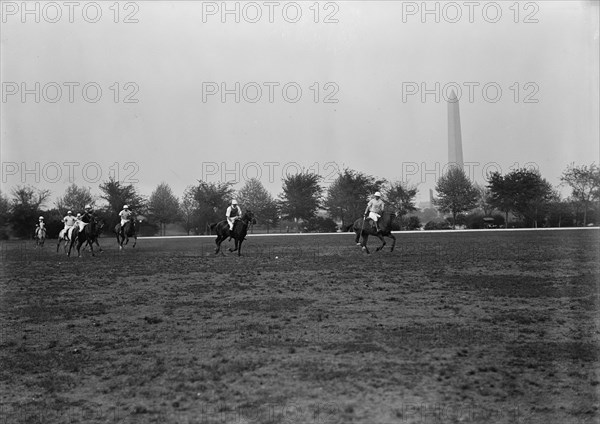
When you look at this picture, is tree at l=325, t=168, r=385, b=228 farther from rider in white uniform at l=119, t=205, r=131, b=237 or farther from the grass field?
the grass field

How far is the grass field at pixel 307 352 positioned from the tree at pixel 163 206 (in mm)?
39240

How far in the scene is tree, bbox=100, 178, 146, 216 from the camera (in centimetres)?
4616

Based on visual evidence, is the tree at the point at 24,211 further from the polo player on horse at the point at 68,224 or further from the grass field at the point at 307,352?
the grass field at the point at 307,352

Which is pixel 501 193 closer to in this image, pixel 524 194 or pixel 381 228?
pixel 524 194

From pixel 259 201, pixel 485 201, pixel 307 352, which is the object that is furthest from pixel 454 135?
pixel 307 352

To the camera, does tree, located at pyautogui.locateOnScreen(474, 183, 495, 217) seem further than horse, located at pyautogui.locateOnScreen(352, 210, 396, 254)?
Yes

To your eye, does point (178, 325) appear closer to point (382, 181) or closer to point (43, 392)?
point (43, 392)

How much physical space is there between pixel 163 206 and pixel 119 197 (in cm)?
589

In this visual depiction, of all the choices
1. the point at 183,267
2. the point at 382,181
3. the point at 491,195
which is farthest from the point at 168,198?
the point at 183,267

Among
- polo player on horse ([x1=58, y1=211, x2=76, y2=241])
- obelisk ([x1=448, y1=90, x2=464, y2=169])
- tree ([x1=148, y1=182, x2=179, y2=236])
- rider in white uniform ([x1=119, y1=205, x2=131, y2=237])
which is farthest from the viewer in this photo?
obelisk ([x1=448, y1=90, x2=464, y2=169])

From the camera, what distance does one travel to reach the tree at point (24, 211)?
47.7m

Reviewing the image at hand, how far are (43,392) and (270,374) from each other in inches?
85.6

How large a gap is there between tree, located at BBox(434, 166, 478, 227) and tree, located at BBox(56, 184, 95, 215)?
31.2m

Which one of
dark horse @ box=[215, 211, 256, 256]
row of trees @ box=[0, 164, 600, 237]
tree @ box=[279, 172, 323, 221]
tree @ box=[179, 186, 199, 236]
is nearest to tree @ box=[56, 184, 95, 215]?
row of trees @ box=[0, 164, 600, 237]
